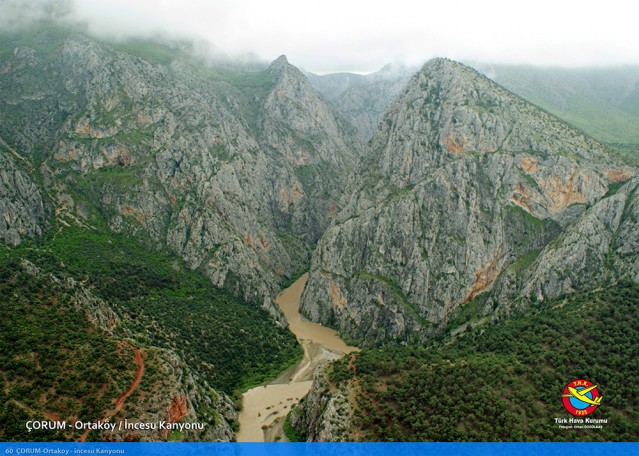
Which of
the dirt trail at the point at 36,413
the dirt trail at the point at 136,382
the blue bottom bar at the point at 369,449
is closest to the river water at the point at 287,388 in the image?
the blue bottom bar at the point at 369,449

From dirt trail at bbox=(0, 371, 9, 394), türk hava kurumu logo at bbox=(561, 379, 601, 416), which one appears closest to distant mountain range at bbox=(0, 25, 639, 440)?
türk hava kurumu logo at bbox=(561, 379, 601, 416)

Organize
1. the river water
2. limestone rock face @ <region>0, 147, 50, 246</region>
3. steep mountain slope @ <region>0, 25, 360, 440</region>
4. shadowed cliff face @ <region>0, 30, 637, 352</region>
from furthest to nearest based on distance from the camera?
limestone rock face @ <region>0, 147, 50, 246</region> < shadowed cliff face @ <region>0, 30, 637, 352</region> < the river water < steep mountain slope @ <region>0, 25, 360, 440</region>

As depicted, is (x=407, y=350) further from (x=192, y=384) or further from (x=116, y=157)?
(x=116, y=157)

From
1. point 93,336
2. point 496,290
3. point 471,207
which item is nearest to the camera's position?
point 93,336

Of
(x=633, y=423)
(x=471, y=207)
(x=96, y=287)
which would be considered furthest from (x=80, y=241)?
(x=633, y=423)

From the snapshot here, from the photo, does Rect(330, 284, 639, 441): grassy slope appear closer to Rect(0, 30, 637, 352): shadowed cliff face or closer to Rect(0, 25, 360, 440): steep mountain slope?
Rect(0, 30, 637, 352): shadowed cliff face

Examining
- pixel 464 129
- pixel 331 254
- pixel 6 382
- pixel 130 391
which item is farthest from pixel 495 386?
pixel 464 129
